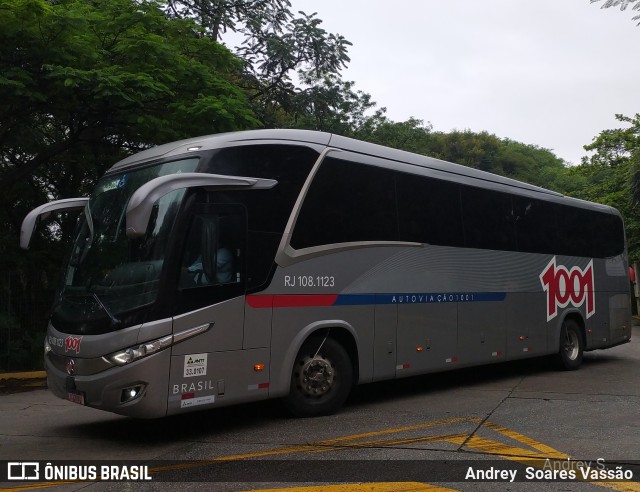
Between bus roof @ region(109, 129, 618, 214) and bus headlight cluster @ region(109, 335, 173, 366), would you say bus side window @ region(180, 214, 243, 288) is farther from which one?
bus roof @ region(109, 129, 618, 214)

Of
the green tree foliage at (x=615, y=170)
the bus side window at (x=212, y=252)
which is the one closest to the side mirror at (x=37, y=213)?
the bus side window at (x=212, y=252)

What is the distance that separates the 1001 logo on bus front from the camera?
503 inches

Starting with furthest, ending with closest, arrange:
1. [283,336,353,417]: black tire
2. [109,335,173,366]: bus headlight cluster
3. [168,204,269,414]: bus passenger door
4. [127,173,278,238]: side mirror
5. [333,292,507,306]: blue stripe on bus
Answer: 1. [333,292,507,306]: blue stripe on bus
2. [283,336,353,417]: black tire
3. [168,204,269,414]: bus passenger door
4. [109,335,173,366]: bus headlight cluster
5. [127,173,278,238]: side mirror

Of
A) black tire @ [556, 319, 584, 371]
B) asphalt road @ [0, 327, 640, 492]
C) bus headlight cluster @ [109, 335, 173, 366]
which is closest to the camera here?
asphalt road @ [0, 327, 640, 492]

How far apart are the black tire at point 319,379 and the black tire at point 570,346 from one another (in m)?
6.55

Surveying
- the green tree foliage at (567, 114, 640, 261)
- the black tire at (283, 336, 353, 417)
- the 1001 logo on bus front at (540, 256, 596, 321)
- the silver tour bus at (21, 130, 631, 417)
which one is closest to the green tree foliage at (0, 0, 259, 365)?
the silver tour bus at (21, 130, 631, 417)

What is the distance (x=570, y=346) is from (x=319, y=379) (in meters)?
7.59

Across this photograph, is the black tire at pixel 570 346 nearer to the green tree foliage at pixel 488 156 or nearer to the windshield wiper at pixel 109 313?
the windshield wiper at pixel 109 313

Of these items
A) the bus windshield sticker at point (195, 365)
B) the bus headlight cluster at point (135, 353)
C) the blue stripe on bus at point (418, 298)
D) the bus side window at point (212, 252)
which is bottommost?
the bus windshield sticker at point (195, 365)

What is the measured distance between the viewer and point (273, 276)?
7.68 m

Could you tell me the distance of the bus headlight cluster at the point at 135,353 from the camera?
651 centimetres

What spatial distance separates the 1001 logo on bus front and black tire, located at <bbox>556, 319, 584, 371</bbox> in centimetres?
47

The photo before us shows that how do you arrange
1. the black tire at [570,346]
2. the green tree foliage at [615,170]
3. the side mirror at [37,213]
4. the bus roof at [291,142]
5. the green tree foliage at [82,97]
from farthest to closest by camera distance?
the green tree foliage at [615,170], the black tire at [570,346], the green tree foliage at [82,97], the side mirror at [37,213], the bus roof at [291,142]

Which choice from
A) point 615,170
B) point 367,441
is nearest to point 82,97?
point 367,441
